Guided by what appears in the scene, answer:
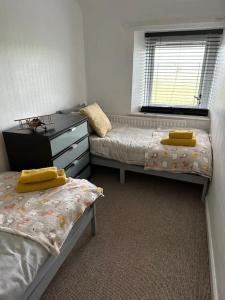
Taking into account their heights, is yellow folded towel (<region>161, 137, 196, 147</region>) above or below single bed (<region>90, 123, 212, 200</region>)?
above

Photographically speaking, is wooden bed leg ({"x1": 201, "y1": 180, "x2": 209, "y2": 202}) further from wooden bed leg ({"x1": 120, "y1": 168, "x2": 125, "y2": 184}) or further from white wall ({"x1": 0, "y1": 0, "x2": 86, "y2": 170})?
white wall ({"x1": 0, "y1": 0, "x2": 86, "y2": 170})

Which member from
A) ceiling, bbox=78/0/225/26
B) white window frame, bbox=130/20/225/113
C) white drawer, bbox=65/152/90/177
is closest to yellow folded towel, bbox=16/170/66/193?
white drawer, bbox=65/152/90/177

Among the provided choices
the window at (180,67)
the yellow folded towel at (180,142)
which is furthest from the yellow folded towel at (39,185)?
the window at (180,67)

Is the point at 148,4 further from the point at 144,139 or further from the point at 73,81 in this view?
the point at 144,139

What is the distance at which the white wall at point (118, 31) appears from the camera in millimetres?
2398

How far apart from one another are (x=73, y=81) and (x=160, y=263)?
2.48 meters

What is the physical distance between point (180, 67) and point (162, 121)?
833 mm

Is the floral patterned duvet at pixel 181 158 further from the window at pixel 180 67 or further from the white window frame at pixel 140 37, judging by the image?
the white window frame at pixel 140 37

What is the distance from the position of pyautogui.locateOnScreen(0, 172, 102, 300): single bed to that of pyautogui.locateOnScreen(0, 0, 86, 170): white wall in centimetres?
78

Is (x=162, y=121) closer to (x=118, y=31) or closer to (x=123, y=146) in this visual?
(x=123, y=146)

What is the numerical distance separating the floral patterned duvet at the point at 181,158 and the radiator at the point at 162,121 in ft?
2.02

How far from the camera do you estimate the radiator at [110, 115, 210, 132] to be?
2890 mm

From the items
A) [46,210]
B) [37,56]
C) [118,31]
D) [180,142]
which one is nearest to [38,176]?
[46,210]

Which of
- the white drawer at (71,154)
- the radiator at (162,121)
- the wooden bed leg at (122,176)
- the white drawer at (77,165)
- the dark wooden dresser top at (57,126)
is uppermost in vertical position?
the dark wooden dresser top at (57,126)
